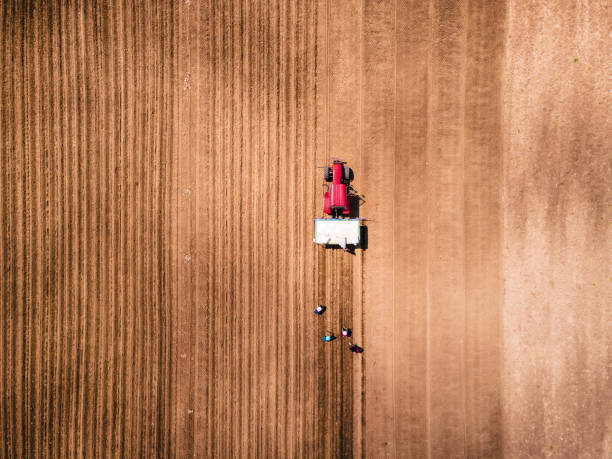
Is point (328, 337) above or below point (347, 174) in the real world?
below

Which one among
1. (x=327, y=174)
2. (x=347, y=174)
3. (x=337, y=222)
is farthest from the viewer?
(x=347, y=174)

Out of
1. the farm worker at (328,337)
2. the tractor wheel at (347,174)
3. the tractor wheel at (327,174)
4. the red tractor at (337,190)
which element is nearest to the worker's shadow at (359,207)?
the red tractor at (337,190)

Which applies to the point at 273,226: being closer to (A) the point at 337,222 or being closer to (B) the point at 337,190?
(A) the point at 337,222

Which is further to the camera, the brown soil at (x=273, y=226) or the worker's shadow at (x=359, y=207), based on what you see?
the worker's shadow at (x=359, y=207)

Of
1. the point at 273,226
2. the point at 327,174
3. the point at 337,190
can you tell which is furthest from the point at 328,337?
the point at 327,174

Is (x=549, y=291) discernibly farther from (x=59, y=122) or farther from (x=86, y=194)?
(x=59, y=122)

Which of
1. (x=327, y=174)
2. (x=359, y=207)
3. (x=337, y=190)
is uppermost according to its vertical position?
(x=327, y=174)

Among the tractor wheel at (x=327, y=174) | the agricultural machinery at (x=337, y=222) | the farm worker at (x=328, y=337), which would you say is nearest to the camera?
the agricultural machinery at (x=337, y=222)

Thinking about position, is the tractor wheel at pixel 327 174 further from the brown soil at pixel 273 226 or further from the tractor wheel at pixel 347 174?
the tractor wheel at pixel 347 174
